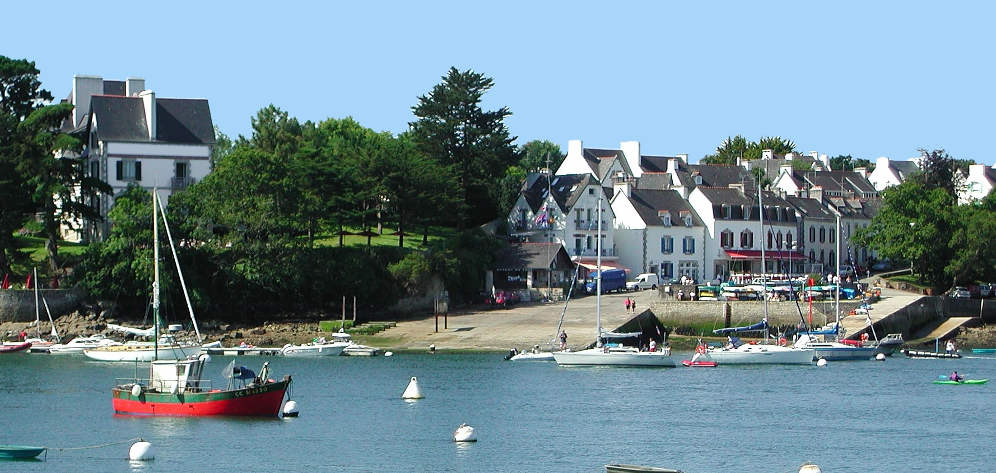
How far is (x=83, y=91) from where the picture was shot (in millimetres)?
112125

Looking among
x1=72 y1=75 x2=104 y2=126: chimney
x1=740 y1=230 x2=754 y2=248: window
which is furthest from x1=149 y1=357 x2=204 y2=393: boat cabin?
x1=740 y1=230 x2=754 y2=248: window

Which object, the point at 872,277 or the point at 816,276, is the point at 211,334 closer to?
the point at 816,276

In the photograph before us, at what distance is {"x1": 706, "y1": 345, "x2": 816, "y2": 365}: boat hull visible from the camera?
3398 inches

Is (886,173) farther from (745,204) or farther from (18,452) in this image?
(18,452)

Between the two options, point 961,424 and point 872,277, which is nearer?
point 961,424

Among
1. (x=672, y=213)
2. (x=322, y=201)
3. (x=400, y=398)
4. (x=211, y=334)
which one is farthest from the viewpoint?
(x=672, y=213)

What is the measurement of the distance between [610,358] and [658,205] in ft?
143

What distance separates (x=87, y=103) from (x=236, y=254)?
24381 mm

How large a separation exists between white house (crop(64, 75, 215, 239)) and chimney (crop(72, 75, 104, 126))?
393cm

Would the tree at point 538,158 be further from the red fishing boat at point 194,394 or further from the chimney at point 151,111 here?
the red fishing boat at point 194,394

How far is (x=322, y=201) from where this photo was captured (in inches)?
4038

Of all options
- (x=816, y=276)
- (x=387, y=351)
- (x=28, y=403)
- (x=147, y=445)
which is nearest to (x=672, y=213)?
(x=816, y=276)

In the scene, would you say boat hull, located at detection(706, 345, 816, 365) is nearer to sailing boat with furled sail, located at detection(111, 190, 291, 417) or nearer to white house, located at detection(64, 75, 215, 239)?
sailing boat with furled sail, located at detection(111, 190, 291, 417)

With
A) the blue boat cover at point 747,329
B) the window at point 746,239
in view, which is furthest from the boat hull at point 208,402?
the window at point 746,239
